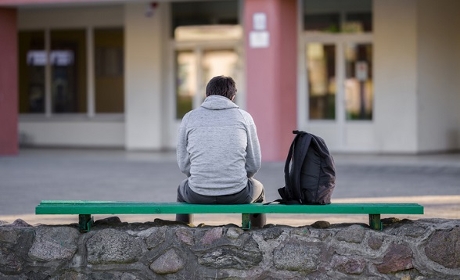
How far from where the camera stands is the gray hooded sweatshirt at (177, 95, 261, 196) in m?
6.85

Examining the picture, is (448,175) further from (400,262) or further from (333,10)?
(400,262)

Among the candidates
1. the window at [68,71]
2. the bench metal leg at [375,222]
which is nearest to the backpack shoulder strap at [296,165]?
the bench metal leg at [375,222]

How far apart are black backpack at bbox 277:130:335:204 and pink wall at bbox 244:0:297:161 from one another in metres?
10.7

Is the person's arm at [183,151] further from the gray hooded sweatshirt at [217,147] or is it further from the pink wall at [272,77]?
the pink wall at [272,77]

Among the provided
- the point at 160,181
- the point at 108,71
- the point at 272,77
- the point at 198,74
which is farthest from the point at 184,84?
the point at 160,181

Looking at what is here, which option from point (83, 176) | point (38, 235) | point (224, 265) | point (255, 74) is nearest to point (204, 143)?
point (224, 265)

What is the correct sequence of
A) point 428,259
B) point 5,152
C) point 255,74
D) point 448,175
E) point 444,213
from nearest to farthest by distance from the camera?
point 428,259
point 444,213
point 448,175
point 255,74
point 5,152

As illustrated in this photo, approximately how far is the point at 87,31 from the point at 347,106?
6745 mm

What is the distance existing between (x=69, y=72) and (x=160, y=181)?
9.82 meters

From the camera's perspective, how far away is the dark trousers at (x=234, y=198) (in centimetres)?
687

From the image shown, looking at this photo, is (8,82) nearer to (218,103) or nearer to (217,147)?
(218,103)

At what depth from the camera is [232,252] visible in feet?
22.0

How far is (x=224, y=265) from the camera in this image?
264 inches

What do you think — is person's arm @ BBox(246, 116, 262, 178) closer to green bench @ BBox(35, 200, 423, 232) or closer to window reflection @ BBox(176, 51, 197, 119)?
green bench @ BBox(35, 200, 423, 232)
